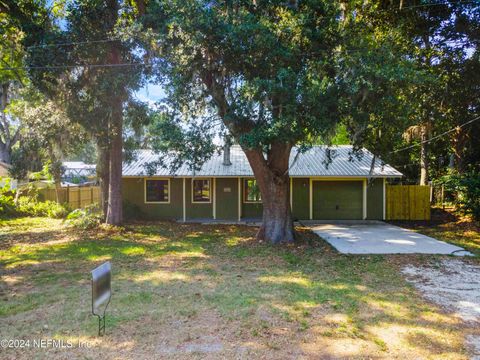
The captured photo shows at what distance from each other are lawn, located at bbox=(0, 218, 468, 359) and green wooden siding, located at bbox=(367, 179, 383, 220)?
6839mm

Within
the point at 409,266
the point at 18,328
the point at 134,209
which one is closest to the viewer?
the point at 18,328

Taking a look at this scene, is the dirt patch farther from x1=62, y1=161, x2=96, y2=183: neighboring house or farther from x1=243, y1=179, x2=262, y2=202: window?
x1=62, y1=161, x2=96, y2=183: neighboring house

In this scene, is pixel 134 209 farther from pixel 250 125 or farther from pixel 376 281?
pixel 376 281

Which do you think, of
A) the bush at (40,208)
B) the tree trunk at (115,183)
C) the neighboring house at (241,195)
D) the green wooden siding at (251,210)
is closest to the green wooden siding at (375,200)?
the neighboring house at (241,195)

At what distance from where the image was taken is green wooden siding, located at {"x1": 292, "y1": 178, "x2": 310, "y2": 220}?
15008 millimetres

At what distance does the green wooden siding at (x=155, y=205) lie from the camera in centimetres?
1519

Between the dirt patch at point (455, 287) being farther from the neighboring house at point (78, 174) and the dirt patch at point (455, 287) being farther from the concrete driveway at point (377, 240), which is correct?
the neighboring house at point (78, 174)

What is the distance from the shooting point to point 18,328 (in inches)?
165

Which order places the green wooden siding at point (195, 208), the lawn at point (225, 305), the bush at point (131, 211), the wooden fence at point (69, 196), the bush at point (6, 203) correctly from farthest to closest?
the wooden fence at point (69, 196), the green wooden siding at point (195, 208), the bush at point (6, 203), the bush at point (131, 211), the lawn at point (225, 305)

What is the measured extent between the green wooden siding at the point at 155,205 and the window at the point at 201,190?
60cm

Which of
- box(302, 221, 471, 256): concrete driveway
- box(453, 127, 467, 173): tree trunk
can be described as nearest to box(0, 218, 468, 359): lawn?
box(302, 221, 471, 256): concrete driveway

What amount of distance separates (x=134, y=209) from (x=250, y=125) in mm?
8577

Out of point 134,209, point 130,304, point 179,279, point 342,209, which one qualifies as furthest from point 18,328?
point 342,209

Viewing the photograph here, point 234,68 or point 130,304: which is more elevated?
point 234,68
